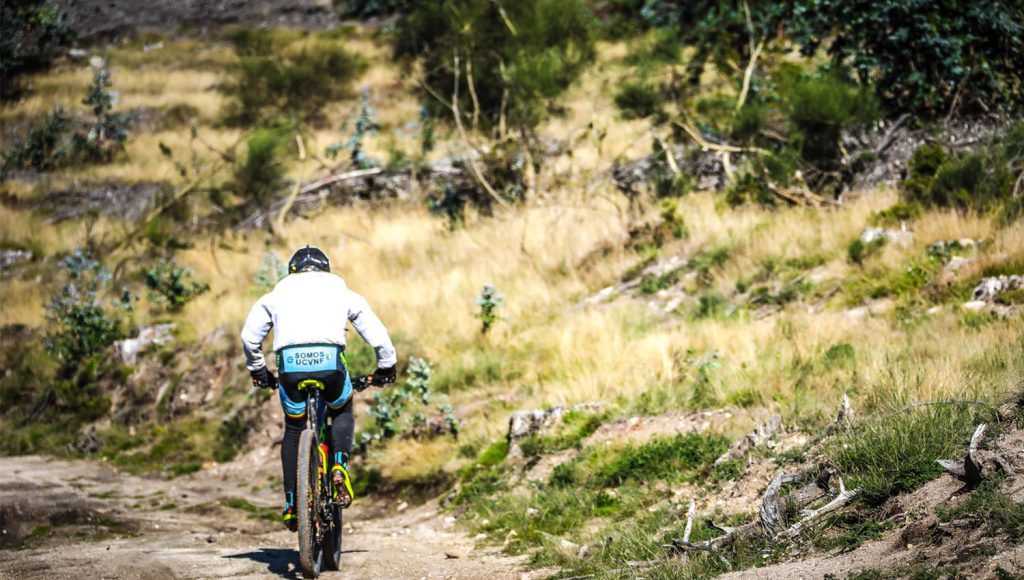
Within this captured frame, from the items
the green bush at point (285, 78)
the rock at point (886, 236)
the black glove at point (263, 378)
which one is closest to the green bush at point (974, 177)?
the rock at point (886, 236)

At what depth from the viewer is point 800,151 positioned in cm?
1362

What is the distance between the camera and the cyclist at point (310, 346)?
17.5ft

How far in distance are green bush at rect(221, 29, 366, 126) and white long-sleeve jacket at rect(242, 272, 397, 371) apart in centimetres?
1699

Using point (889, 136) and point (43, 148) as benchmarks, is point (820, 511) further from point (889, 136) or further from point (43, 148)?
point (43, 148)

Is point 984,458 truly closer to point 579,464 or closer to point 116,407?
point 579,464

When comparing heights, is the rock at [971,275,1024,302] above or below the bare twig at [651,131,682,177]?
below

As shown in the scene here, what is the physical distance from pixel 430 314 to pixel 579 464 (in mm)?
5823

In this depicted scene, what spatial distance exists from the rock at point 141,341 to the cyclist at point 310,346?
884 cm

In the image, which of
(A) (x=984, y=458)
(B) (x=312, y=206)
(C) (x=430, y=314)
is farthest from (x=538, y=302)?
(B) (x=312, y=206)

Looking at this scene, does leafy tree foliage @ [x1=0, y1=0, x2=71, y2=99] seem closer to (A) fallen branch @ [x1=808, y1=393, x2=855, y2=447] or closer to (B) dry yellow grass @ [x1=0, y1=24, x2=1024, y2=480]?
(B) dry yellow grass @ [x1=0, y1=24, x2=1024, y2=480]

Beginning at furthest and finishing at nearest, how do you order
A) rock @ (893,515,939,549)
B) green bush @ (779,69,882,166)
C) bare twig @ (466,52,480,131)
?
bare twig @ (466,52,480,131) → green bush @ (779,69,882,166) → rock @ (893,515,939,549)

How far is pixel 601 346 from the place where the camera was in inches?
370

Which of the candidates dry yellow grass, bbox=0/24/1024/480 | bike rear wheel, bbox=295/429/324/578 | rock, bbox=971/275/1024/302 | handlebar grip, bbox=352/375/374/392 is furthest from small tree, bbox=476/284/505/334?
bike rear wheel, bbox=295/429/324/578

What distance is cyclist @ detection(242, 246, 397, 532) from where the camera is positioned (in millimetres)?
5344
